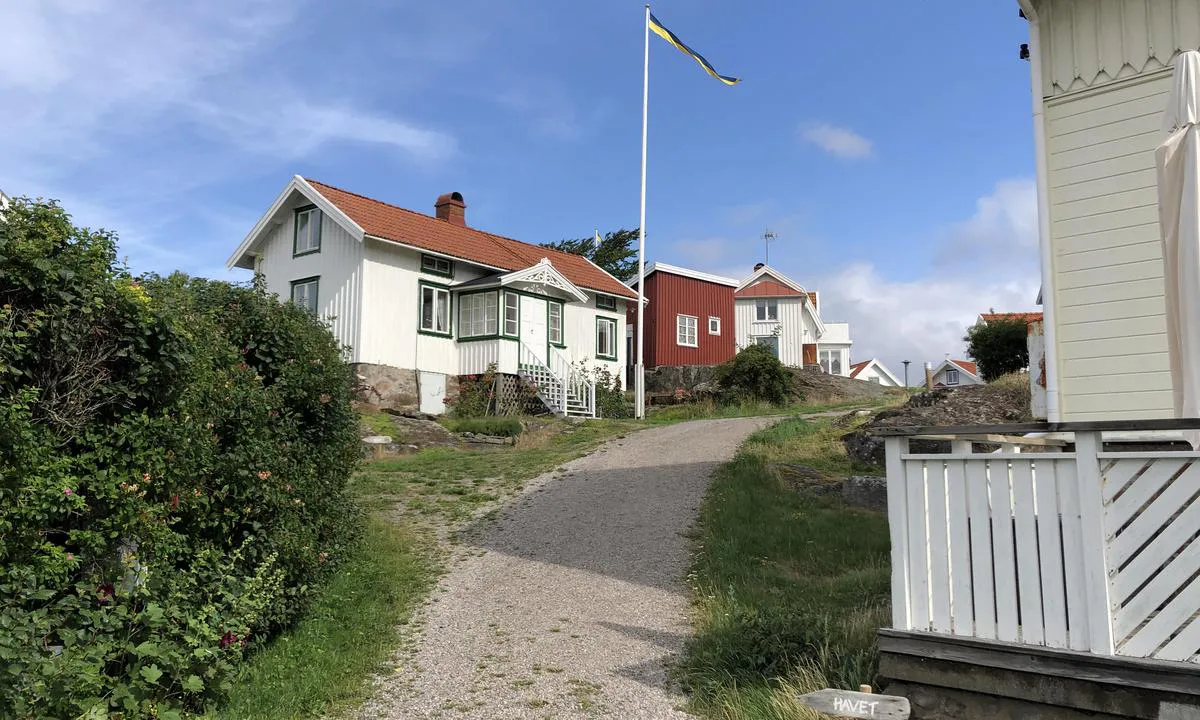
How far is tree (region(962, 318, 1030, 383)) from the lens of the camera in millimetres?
24188

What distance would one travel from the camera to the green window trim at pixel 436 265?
23109 millimetres

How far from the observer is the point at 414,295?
2269 centimetres

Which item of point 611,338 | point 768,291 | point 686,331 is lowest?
point 611,338

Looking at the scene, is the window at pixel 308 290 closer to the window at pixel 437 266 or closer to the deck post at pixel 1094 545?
the window at pixel 437 266

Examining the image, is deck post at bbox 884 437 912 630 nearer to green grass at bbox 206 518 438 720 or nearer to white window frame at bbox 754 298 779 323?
green grass at bbox 206 518 438 720

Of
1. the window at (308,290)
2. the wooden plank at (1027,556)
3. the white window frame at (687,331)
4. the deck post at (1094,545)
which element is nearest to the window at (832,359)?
the white window frame at (687,331)

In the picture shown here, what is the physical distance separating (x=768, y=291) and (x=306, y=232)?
23.9m

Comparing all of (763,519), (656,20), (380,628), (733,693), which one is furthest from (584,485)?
(656,20)

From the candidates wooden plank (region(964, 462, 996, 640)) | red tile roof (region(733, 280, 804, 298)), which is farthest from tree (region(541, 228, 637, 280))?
wooden plank (region(964, 462, 996, 640))

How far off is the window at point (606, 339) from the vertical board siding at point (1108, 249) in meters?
20.3

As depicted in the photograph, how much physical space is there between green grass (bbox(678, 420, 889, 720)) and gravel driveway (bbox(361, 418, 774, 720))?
0.94 ft

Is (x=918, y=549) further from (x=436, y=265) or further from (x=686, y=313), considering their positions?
(x=686, y=313)

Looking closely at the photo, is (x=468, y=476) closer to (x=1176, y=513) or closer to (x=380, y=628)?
(x=380, y=628)

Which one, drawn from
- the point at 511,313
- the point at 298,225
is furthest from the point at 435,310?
the point at 298,225
